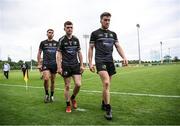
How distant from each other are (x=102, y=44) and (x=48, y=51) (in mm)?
2822

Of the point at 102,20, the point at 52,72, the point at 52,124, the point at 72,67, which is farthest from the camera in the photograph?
the point at 52,72

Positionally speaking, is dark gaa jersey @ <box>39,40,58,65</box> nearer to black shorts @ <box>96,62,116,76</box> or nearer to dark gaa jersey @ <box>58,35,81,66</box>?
dark gaa jersey @ <box>58,35,81,66</box>

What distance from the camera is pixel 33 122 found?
5762mm

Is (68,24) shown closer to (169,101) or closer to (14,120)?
(14,120)

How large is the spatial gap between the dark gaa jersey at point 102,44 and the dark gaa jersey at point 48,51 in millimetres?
2527

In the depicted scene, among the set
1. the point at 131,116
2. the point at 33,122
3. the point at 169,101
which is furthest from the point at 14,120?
the point at 169,101

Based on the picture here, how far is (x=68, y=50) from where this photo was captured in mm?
7250

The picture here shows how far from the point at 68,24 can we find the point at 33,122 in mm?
2712

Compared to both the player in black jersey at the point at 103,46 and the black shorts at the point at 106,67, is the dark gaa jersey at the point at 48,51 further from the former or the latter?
the black shorts at the point at 106,67

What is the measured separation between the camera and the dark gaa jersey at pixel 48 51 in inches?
352

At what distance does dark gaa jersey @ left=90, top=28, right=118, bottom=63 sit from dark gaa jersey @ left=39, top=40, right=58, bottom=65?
2527mm

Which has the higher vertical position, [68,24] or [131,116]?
[68,24]

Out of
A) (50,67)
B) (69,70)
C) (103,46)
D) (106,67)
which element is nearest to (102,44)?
(103,46)

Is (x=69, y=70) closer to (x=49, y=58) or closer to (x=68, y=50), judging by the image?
(x=68, y=50)
